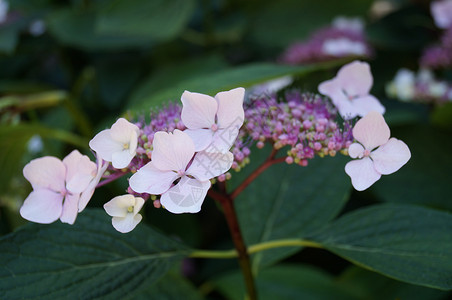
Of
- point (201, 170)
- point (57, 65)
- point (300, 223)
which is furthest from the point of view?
point (57, 65)

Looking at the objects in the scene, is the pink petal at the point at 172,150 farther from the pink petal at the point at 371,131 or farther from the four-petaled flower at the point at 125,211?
the pink petal at the point at 371,131

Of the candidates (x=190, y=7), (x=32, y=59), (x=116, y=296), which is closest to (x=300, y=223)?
(x=116, y=296)

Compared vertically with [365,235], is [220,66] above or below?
above

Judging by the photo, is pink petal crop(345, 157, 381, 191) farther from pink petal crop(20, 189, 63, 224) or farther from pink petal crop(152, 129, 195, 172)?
pink petal crop(20, 189, 63, 224)

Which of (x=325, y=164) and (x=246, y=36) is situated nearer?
(x=325, y=164)

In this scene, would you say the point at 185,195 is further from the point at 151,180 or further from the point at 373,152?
the point at 373,152

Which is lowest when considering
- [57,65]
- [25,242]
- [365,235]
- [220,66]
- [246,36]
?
[365,235]

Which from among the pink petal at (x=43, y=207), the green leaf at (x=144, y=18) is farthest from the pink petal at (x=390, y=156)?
the green leaf at (x=144, y=18)

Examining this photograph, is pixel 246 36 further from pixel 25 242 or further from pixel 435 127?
pixel 25 242
